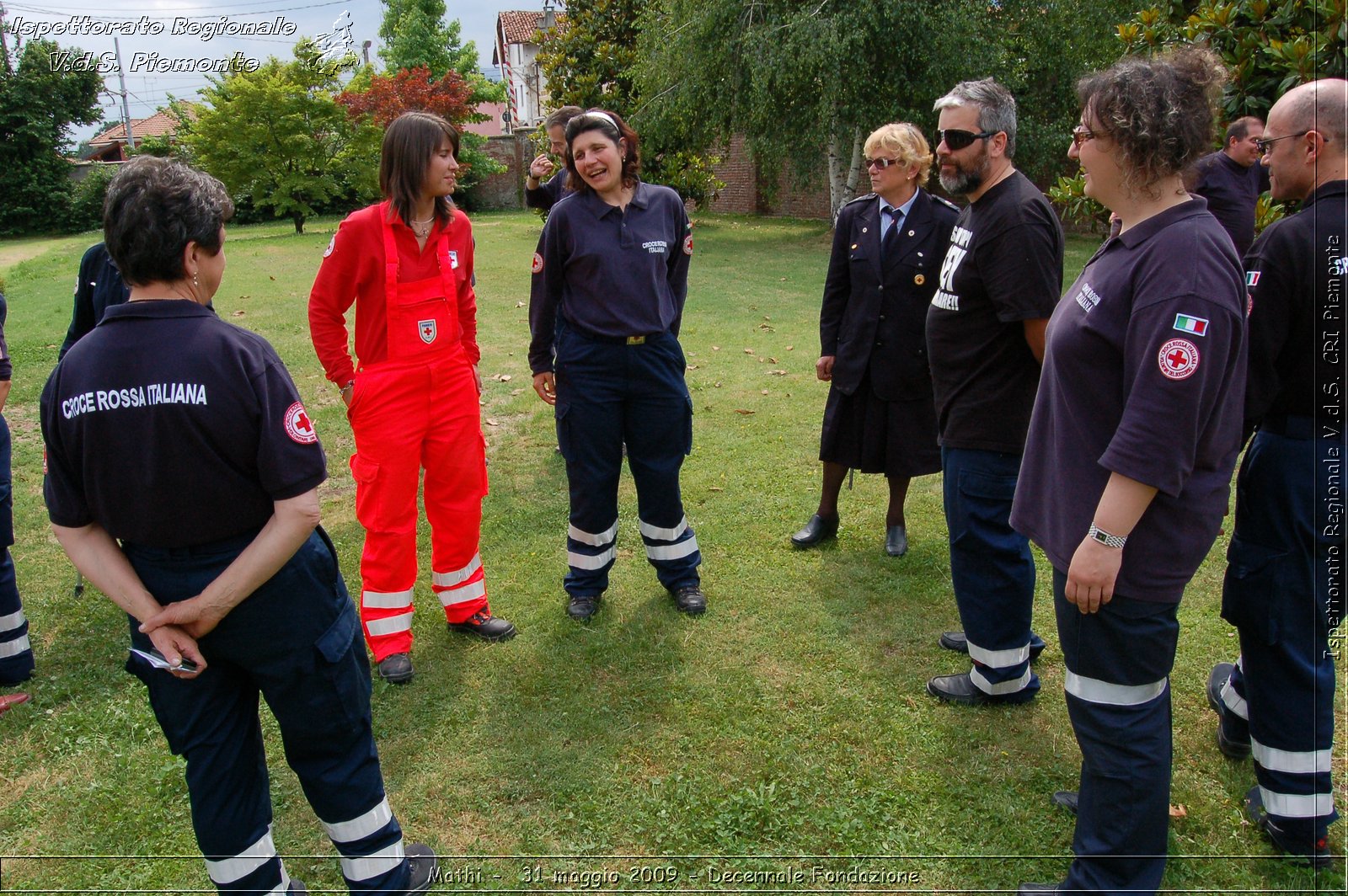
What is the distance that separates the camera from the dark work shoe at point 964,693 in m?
3.62

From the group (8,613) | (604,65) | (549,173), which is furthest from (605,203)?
(604,65)

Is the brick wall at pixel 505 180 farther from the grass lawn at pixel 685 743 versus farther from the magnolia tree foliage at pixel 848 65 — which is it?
the grass lawn at pixel 685 743

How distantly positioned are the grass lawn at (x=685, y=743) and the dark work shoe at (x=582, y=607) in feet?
0.18

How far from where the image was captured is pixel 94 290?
3.97 meters

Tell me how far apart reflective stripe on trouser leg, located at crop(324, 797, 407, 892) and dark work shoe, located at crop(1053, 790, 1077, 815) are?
2138mm

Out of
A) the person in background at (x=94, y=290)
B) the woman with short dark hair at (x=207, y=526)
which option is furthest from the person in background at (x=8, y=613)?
the woman with short dark hair at (x=207, y=526)

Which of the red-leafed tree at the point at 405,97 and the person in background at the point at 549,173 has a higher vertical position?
the red-leafed tree at the point at 405,97

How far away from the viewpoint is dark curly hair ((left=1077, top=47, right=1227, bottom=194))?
218 cm

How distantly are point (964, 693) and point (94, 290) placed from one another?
414 centimetres

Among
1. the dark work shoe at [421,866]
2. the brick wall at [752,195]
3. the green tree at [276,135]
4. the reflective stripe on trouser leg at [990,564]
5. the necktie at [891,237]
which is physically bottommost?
the dark work shoe at [421,866]

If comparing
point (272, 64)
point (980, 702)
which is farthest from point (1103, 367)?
point (272, 64)

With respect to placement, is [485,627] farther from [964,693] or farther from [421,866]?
[964,693]

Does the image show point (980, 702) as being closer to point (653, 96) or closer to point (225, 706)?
point (225, 706)

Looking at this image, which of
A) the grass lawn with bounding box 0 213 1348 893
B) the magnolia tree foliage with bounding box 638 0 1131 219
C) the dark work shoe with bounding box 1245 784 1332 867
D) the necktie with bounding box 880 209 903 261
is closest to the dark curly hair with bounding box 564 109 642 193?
the necktie with bounding box 880 209 903 261
